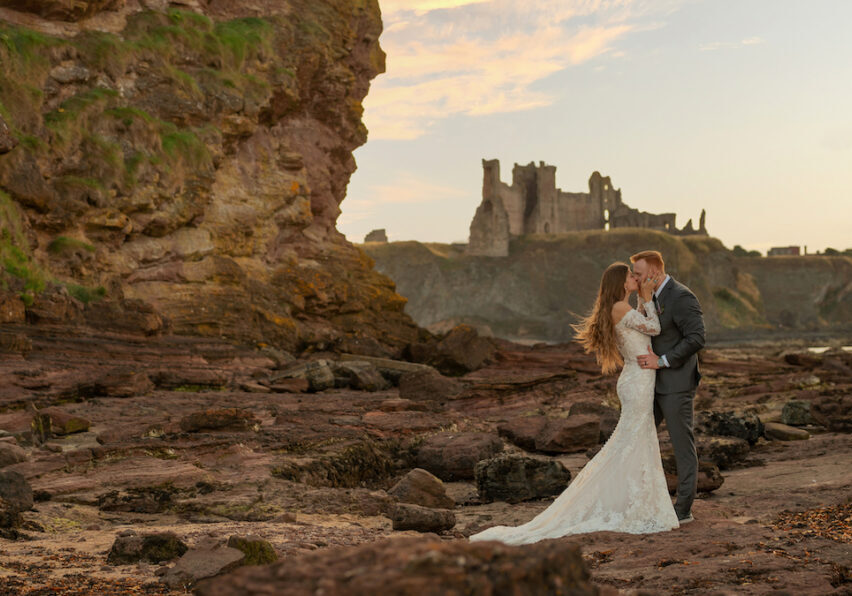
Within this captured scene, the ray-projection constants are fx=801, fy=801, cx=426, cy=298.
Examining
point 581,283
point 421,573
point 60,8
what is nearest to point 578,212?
point 581,283

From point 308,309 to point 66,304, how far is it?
33.1ft

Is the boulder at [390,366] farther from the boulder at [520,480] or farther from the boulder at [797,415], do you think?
the boulder at [520,480]

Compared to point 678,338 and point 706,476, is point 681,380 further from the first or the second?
point 706,476

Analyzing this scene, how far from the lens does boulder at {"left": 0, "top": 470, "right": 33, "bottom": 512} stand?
5.94 m

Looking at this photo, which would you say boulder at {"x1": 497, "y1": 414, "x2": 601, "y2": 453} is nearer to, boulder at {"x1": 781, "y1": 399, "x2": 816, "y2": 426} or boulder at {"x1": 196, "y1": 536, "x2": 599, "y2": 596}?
boulder at {"x1": 781, "y1": 399, "x2": 816, "y2": 426}

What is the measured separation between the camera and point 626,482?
5.75m

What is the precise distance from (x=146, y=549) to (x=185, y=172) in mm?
17649

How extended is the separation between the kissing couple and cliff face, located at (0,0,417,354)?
11670 mm

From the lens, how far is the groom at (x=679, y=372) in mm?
5836

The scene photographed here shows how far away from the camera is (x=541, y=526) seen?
5.61 meters

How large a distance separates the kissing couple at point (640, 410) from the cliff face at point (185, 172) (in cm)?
1167

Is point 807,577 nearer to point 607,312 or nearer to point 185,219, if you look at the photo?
point 607,312

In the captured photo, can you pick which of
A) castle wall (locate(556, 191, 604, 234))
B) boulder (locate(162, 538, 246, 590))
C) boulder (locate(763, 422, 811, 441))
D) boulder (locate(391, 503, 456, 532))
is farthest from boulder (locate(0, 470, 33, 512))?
castle wall (locate(556, 191, 604, 234))

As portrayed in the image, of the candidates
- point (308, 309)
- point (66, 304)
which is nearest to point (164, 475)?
point (66, 304)
